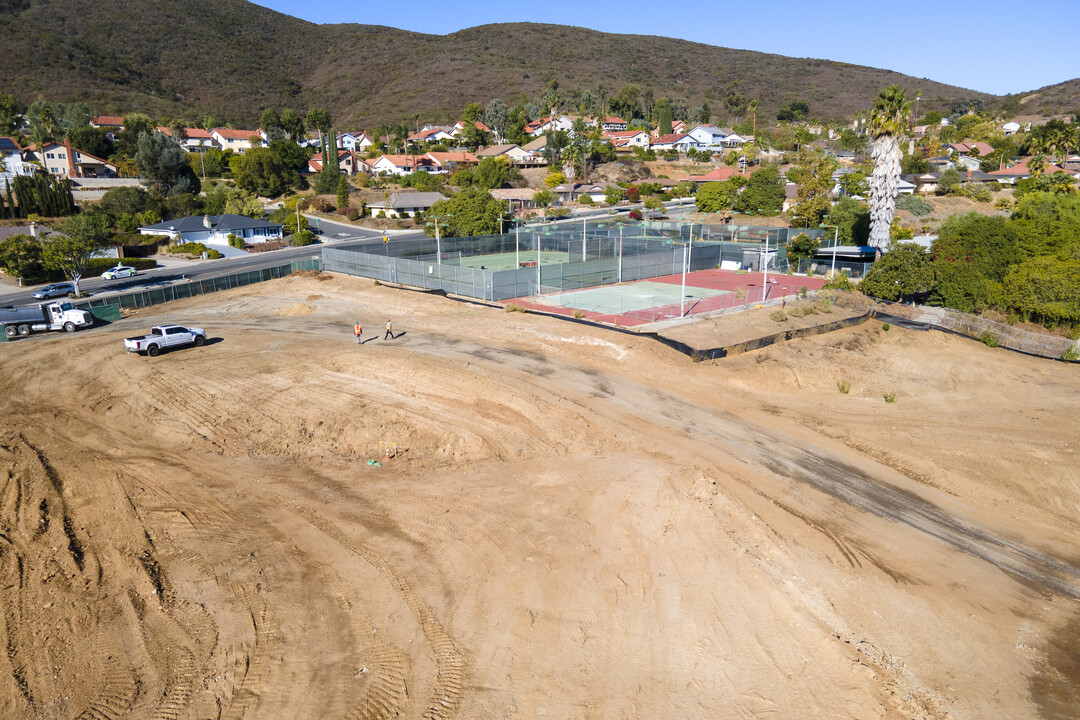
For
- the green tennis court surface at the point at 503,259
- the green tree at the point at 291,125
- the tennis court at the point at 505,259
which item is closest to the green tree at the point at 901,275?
the tennis court at the point at 505,259

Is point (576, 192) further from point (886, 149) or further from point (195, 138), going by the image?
point (195, 138)

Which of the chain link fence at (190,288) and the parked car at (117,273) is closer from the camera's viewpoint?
the chain link fence at (190,288)

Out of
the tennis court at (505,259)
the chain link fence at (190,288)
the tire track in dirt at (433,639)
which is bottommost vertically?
the tire track in dirt at (433,639)

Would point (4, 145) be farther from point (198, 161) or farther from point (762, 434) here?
point (762, 434)

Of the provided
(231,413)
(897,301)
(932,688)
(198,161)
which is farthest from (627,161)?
(932,688)

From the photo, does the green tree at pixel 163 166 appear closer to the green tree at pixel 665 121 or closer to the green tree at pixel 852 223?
the green tree at pixel 852 223

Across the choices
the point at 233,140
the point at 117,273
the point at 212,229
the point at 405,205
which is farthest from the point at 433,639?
the point at 233,140
